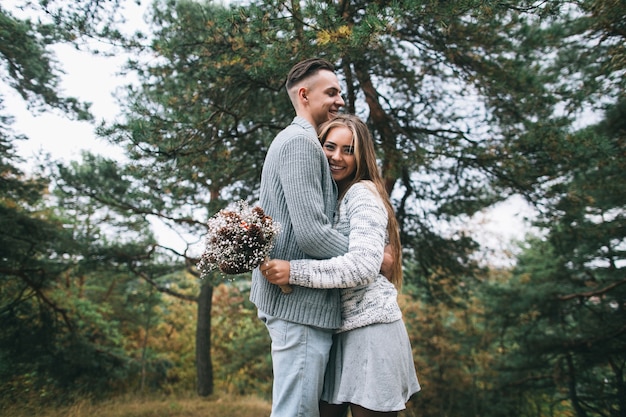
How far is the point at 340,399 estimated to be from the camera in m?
1.49

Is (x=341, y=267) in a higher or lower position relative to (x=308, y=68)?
lower

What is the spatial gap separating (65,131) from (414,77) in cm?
502

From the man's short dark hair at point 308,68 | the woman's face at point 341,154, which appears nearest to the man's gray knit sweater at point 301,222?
the woman's face at point 341,154

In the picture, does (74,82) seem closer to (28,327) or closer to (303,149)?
(28,327)

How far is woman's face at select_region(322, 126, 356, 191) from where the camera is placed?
1840mm

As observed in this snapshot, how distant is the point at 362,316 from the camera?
1.52 metres

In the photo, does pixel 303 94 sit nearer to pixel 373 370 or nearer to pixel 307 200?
pixel 307 200

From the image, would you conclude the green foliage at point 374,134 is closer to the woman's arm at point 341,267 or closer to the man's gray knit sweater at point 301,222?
the man's gray knit sweater at point 301,222

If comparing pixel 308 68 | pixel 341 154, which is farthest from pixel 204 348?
pixel 308 68

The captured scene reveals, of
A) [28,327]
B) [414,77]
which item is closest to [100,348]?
[28,327]

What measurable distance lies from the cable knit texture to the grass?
6.24 metres

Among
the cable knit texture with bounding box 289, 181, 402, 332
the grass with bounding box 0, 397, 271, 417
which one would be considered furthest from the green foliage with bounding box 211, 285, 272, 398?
the cable knit texture with bounding box 289, 181, 402, 332

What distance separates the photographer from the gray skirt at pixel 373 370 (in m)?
1.42

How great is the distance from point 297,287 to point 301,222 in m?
0.25
